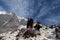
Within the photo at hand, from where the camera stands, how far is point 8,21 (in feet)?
147

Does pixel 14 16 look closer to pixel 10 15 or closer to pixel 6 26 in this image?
pixel 10 15

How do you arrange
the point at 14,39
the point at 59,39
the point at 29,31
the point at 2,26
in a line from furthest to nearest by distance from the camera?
1. the point at 2,26
2. the point at 29,31
3. the point at 14,39
4. the point at 59,39

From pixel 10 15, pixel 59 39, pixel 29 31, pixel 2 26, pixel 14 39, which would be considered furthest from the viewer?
pixel 10 15

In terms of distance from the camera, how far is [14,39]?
24609 millimetres


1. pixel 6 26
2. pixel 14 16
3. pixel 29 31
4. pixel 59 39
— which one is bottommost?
A: pixel 59 39

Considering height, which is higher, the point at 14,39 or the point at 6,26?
the point at 6,26

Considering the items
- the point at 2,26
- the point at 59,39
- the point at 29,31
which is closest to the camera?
the point at 59,39

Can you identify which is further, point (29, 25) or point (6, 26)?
point (6, 26)

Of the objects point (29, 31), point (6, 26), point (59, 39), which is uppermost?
point (6, 26)

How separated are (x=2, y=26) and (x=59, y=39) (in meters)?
23.3

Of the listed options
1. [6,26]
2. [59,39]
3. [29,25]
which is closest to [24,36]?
[29,25]

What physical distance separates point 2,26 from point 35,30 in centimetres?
1753

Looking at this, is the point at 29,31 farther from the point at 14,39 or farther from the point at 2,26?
the point at 2,26

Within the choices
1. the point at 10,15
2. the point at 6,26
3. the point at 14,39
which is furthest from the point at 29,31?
the point at 10,15
